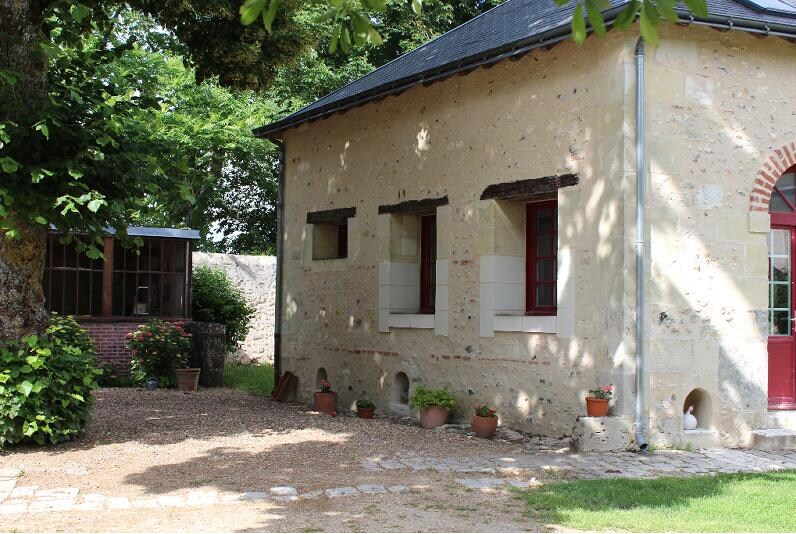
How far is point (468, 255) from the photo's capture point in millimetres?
10312

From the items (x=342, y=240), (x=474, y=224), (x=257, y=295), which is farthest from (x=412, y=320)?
(x=257, y=295)

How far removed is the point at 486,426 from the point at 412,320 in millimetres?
2131

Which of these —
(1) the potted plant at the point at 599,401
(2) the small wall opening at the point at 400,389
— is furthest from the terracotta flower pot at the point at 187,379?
(1) the potted plant at the point at 599,401

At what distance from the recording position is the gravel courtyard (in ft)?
18.8

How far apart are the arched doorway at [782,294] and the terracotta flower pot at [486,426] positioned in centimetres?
278

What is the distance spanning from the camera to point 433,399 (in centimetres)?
1009

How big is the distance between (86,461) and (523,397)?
432 cm

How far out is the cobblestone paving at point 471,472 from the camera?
614cm

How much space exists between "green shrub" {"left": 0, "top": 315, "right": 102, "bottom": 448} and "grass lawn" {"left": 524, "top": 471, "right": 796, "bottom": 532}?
13.6 feet

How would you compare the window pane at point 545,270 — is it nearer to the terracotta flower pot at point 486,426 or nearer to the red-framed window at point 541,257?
the red-framed window at point 541,257

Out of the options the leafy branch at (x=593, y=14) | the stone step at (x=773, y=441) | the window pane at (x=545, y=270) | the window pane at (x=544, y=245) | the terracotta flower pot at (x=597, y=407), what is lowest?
the stone step at (x=773, y=441)

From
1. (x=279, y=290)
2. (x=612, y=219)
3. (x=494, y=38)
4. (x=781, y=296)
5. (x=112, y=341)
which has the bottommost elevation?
(x=112, y=341)

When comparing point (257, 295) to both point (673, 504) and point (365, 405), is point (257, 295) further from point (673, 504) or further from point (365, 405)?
point (673, 504)

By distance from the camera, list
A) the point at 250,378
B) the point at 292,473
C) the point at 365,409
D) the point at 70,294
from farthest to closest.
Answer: the point at 250,378
the point at 70,294
the point at 365,409
the point at 292,473
